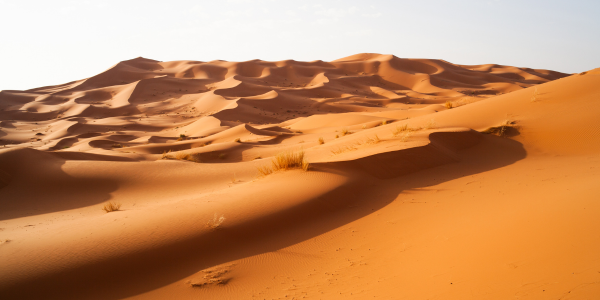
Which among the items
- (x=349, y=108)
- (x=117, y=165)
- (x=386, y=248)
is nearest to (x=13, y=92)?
(x=349, y=108)

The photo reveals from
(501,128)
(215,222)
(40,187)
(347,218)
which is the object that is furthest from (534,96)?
(40,187)

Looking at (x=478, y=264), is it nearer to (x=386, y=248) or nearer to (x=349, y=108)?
(x=386, y=248)

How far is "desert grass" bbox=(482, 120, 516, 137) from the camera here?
9.54m

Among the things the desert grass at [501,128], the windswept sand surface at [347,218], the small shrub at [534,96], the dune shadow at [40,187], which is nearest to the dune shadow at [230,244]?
the windswept sand surface at [347,218]

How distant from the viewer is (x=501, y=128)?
9.64 metres

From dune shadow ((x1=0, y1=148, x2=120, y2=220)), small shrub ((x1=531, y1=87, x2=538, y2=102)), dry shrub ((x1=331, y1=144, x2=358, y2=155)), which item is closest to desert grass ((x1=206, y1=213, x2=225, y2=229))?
dune shadow ((x1=0, y1=148, x2=120, y2=220))

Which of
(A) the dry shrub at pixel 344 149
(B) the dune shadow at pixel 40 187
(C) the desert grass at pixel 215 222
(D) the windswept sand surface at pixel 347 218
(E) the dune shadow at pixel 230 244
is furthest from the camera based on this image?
(A) the dry shrub at pixel 344 149

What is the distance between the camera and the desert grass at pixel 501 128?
9.54 metres

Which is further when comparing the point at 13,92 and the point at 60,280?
the point at 13,92

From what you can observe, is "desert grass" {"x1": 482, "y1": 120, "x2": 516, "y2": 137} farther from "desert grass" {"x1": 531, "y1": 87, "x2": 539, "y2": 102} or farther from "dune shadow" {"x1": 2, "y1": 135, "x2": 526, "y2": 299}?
"dune shadow" {"x1": 2, "y1": 135, "x2": 526, "y2": 299}

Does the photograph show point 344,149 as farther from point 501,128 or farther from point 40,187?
point 40,187

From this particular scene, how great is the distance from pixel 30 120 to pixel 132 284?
1389 inches

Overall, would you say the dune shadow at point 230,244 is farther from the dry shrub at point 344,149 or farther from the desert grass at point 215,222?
the dry shrub at point 344,149

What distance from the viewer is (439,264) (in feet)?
12.3
